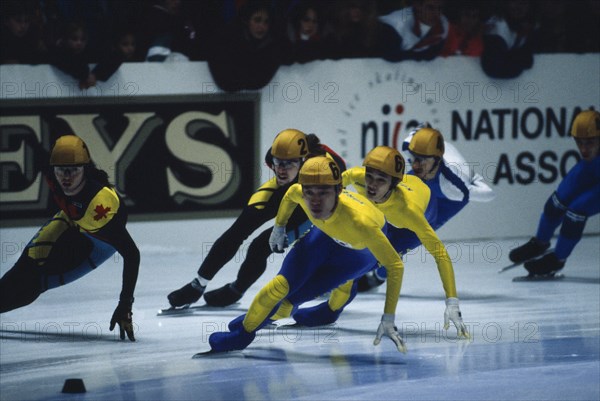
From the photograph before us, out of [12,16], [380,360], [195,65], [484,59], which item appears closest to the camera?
[380,360]

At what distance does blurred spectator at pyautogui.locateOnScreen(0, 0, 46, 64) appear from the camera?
991 cm

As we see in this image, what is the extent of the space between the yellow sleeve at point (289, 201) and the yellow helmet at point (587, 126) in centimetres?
302

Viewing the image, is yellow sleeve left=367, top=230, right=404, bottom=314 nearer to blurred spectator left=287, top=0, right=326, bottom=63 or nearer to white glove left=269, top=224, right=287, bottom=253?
white glove left=269, top=224, right=287, bottom=253

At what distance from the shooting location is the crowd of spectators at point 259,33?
33.1 feet

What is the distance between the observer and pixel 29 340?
7.92 metres

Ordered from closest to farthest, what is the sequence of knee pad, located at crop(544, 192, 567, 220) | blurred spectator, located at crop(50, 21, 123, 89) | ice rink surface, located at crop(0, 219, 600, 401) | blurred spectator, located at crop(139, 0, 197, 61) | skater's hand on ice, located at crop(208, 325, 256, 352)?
ice rink surface, located at crop(0, 219, 600, 401) < skater's hand on ice, located at crop(208, 325, 256, 352) < blurred spectator, located at crop(50, 21, 123, 89) < knee pad, located at crop(544, 192, 567, 220) < blurred spectator, located at crop(139, 0, 197, 61)

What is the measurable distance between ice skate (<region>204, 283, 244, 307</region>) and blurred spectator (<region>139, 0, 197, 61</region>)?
2540 mm

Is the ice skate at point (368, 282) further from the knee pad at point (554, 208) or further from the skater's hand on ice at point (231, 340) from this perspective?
the skater's hand on ice at point (231, 340)

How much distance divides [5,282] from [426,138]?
3.00m

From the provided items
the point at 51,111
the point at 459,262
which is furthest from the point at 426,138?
the point at 51,111

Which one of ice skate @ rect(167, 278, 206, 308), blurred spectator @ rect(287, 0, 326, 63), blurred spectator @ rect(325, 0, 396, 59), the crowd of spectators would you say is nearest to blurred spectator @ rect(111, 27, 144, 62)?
the crowd of spectators

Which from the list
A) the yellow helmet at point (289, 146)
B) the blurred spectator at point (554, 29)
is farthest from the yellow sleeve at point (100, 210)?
the blurred spectator at point (554, 29)

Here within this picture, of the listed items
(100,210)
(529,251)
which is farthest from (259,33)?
(100,210)

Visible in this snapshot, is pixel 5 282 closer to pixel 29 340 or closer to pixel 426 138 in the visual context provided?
pixel 29 340
